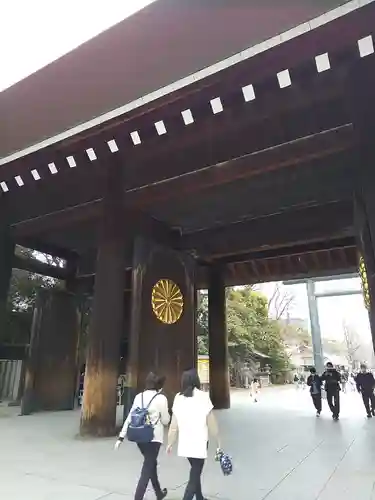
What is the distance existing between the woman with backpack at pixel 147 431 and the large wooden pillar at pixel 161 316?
309cm

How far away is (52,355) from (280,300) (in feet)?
74.2

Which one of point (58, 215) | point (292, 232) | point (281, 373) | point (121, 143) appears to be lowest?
point (281, 373)

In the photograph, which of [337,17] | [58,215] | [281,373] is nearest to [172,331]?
[58,215]

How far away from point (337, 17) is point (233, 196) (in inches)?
129

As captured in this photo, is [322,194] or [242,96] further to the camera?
[322,194]

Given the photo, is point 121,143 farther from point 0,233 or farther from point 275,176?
point 0,233

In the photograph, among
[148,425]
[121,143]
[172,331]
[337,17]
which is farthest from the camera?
[172,331]

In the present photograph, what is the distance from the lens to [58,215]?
732 cm

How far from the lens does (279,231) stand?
704 cm

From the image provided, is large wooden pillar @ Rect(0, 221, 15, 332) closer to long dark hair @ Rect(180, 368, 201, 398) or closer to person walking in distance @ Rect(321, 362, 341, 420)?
long dark hair @ Rect(180, 368, 201, 398)

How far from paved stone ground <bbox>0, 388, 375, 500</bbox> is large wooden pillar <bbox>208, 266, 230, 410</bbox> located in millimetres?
3124

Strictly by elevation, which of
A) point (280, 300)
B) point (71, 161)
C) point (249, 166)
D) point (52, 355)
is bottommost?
point (52, 355)

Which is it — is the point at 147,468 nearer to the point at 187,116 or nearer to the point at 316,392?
the point at 187,116

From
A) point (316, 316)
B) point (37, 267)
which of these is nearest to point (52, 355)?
point (37, 267)
